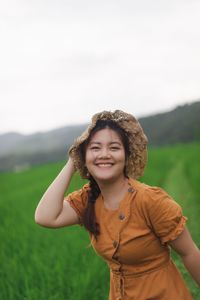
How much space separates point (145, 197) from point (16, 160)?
349 feet

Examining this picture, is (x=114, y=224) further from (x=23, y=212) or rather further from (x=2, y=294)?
(x=23, y=212)

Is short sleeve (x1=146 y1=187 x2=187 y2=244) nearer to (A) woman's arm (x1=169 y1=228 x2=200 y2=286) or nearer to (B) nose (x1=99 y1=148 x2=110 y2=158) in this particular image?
(A) woman's arm (x1=169 y1=228 x2=200 y2=286)

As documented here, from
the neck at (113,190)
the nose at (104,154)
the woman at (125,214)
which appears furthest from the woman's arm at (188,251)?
the nose at (104,154)

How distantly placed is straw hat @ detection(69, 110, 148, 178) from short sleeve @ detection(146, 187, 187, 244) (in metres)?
0.26

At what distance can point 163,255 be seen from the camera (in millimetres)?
2355

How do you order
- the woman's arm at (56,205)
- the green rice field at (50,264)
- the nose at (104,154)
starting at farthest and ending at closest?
the green rice field at (50,264)
the woman's arm at (56,205)
the nose at (104,154)

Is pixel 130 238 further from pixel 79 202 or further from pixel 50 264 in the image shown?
pixel 50 264

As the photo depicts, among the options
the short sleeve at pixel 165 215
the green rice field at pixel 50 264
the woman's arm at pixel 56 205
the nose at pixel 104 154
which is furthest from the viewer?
the green rice field at pixel 50 264

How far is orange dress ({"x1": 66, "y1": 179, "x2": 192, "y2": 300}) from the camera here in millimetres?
2240

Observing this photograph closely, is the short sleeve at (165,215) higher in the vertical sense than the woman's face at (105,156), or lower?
lower

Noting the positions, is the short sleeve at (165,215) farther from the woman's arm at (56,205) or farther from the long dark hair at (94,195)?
the woman's arm at (56,205)

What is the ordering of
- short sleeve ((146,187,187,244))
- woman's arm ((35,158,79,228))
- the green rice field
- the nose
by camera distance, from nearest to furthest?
short sleeve ((146,187,187,244)), the nose, woman's arm ((35,158,79,228)), the green rice field

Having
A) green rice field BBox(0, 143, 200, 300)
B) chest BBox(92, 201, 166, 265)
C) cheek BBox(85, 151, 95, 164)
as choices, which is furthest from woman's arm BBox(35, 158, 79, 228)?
green rice field BBox(0, 143, 200, 300)

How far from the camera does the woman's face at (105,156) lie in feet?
7.76
